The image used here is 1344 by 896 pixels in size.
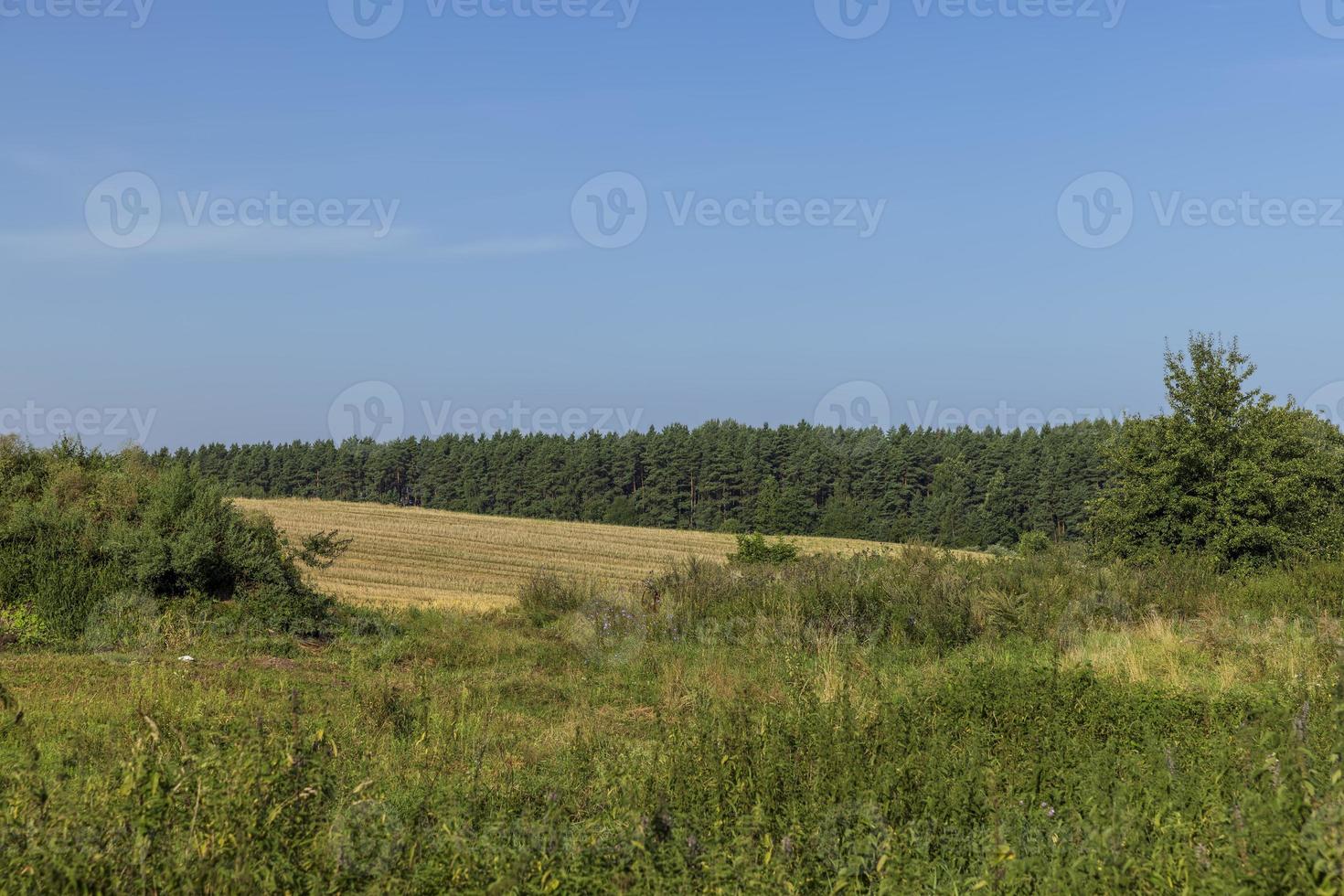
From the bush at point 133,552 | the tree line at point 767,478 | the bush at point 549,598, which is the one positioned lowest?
the bush at point 549,598

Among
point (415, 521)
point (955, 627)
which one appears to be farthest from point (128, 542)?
point (415, 521)

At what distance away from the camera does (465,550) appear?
46.5 metres

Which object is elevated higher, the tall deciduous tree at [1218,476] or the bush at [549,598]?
the tall deciduous tree at [1218,476]

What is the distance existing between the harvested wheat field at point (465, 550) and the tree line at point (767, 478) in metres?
24.3

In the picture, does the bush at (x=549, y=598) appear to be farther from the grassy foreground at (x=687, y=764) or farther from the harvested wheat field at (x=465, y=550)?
the grassy foreground at (x=687, y=764)

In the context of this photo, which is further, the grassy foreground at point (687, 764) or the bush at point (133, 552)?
the bush at point (133, 552)

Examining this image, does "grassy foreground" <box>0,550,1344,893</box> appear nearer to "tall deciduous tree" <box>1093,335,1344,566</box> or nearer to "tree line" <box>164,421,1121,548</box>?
"tall deciduous tree" <box>1093,335,1344,566</box>

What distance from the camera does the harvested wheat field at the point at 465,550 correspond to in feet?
103

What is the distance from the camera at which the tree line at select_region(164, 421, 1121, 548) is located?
88.4m

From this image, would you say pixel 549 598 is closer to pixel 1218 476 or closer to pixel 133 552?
pixel 133 552

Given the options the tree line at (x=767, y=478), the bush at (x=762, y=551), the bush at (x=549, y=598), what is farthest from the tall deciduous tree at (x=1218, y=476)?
the tree line at (x=767, y=478)

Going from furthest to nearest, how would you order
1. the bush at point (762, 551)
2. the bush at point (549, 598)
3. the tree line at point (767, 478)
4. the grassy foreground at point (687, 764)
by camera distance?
1. the tree line at point (767, 478)
2. the bush at point (762, 551)
3. the bush at point (549, 598)
4. the grassy foreground at point (687, 764)

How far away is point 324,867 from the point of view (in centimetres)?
405

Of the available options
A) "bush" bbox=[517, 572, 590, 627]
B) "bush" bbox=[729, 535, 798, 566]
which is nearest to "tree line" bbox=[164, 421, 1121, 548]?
"bush" bbox=[729, 535, 798, 566]
